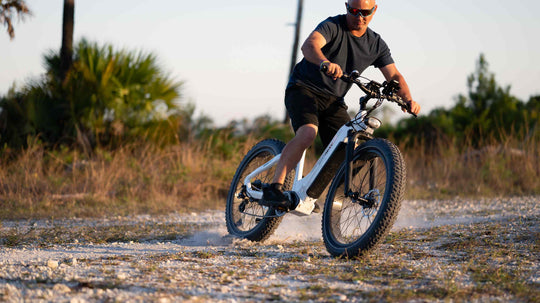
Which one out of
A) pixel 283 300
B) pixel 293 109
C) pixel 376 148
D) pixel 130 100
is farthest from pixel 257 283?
pixel 130 100

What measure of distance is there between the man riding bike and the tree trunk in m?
8.55

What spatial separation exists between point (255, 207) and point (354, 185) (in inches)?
58.6

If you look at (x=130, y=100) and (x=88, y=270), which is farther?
(x=130, y=100)

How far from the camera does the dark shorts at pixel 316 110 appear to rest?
187 inches

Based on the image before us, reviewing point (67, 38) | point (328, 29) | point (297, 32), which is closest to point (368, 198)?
point (328, 29)

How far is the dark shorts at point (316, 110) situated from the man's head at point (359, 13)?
63cm

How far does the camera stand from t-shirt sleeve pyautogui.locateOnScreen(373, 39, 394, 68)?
4.94 metres

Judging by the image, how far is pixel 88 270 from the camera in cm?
367

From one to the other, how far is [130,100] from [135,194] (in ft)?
10.6

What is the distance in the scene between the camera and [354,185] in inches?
174

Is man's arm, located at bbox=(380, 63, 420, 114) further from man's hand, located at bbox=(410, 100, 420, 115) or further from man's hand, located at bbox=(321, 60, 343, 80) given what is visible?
man's hand, located at bbox=(321, 60, 343, 80)

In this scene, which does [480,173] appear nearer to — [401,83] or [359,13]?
[401,83]

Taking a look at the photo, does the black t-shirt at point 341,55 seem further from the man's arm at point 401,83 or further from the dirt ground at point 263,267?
the dirt ground at point 263,267

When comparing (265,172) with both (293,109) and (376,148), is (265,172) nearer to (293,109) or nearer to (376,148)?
(293,109)
